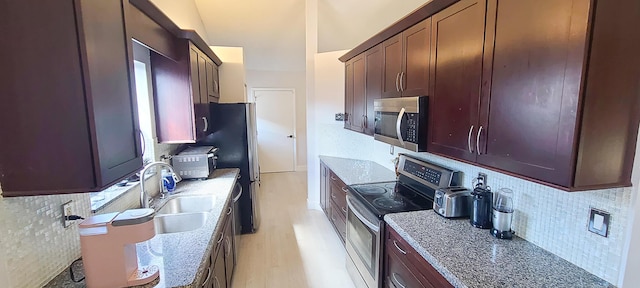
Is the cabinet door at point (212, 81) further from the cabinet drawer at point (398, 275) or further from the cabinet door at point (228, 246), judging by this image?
the cabinet drawer at point (398, 275)

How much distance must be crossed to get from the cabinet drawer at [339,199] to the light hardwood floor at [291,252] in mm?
438

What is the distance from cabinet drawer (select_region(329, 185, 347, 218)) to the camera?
300 centimetres

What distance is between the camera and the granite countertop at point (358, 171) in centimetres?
283

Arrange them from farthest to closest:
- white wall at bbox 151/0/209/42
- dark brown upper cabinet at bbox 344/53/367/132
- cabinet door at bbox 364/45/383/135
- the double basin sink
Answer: dark brown upper cabinet at bbox 344/53/367/132
white wall at bbox 151/0/209/42
cabinet door at bbox 364/45/383/135
the double basin sink

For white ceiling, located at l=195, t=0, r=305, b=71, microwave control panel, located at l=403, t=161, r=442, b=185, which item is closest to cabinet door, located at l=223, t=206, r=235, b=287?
microwave control panel, located at l=403, t=161, r=442, b=185

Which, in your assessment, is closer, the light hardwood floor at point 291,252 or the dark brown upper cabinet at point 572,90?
the dark brown upper cabinet at point 572,90

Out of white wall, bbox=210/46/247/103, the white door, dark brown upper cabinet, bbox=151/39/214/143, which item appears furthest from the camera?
the white door

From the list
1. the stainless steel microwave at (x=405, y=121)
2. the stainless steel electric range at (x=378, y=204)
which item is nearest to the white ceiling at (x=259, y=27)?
the stainless steel microwave at (x=405, y=121)

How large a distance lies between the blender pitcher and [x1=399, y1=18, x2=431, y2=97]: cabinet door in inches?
29.7

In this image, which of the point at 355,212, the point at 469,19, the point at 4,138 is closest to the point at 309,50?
the point at 355,212

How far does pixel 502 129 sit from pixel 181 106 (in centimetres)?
233

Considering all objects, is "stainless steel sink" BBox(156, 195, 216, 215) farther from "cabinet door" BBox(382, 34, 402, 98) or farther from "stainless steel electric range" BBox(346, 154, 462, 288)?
"cabinet door" BBox(382, 34, 402, 98)

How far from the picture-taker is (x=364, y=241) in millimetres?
2250

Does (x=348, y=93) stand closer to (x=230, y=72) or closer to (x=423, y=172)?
(x=423, y=172)
